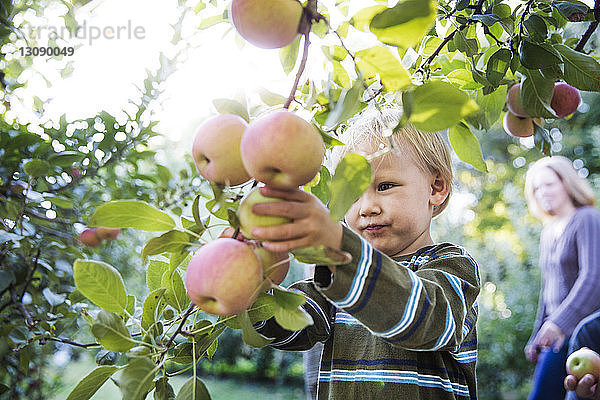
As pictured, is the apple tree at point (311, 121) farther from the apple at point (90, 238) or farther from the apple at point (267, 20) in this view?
the apple at point (90, 238)

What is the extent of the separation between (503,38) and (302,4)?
1.37 ft

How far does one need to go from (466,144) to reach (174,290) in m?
0.35

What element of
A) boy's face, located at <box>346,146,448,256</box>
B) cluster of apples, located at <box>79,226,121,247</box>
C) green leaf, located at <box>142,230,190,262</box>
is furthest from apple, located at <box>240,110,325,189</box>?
cluster of apples, located at <box>79,226,121,247</box>

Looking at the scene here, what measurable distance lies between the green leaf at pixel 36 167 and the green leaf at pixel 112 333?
474 mm

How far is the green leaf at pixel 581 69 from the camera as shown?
25.8 inches

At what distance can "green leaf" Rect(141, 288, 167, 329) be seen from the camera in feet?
1.84

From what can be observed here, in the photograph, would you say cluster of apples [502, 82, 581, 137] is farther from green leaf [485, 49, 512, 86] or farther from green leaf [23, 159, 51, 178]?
green leaf [23, 159, 51, 178]

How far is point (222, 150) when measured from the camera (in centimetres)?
46

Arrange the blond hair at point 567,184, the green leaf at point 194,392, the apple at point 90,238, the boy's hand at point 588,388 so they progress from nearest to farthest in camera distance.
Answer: the green leaf at point 194,392, the boy's hand at point 588,388, the apple at point 90,238, the blond hair at point 567,184

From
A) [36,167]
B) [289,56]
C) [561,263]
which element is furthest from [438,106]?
Result: [561,263]

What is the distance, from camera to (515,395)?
470 cm

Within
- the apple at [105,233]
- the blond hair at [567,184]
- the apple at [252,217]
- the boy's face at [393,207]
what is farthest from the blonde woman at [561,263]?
the apple at [252,217]

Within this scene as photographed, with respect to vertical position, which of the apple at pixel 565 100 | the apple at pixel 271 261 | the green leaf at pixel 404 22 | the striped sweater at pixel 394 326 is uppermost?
the green leaf at pixel 404 22

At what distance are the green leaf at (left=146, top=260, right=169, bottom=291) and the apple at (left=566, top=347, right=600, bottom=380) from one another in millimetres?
Result: 1149
